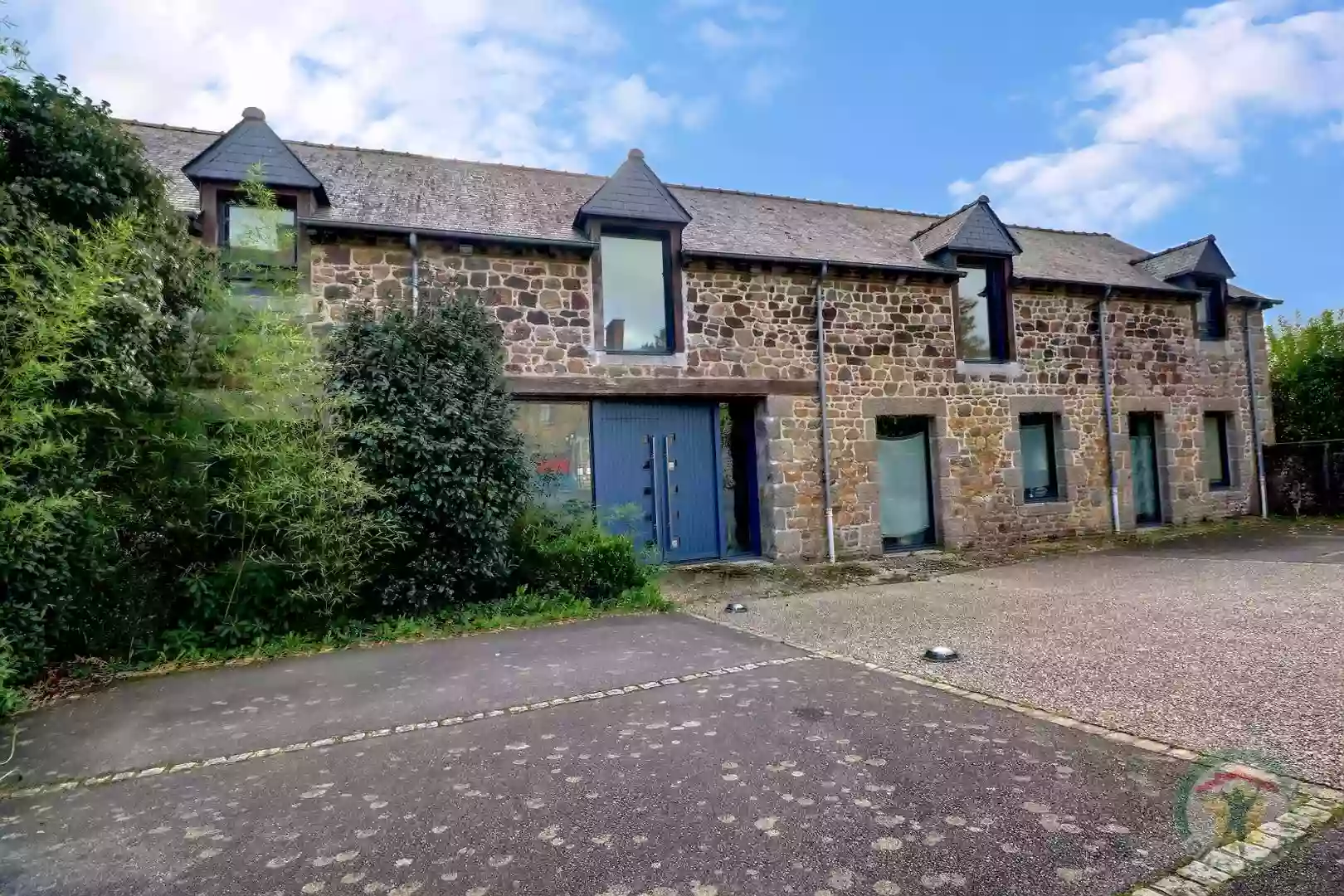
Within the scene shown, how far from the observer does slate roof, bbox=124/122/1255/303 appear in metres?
8.37

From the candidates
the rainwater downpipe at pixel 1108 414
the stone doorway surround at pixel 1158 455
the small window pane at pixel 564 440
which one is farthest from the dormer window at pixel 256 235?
the stone doorway surround at pixel 1158 455

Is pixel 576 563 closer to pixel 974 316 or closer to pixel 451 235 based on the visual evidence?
pixel 451 235

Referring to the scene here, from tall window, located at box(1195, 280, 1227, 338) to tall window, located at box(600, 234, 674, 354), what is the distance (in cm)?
1038

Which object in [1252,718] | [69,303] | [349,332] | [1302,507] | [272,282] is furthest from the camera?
[1302,507]

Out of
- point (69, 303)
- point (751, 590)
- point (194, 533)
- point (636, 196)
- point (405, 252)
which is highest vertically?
point (636, 196)

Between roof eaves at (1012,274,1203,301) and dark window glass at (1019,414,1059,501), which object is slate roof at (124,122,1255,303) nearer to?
roof eaves at (1012,274,1203,301)

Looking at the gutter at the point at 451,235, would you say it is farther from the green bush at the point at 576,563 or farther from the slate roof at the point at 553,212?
the green bush at the point at 576,563

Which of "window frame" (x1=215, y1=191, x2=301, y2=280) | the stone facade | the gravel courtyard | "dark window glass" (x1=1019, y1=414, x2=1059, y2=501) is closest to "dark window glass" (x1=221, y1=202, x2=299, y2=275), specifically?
"window frame" (x1=215, y1=191, x2=301, y2=280)

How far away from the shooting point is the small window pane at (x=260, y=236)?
728cm

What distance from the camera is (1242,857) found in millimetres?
2111

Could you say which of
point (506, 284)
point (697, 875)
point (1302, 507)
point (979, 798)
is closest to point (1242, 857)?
point (979, 798)

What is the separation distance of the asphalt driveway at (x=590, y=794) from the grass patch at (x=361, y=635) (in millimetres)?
580

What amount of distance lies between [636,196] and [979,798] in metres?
7.94

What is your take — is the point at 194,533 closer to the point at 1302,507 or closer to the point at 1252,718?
the point at 1252,718
